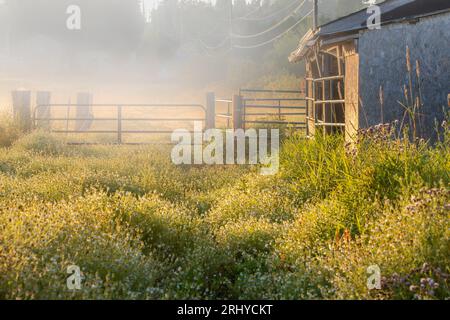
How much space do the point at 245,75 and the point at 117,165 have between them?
110 ft

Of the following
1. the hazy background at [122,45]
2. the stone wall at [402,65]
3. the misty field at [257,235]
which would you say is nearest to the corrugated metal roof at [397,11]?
the stone wall at [402,65]

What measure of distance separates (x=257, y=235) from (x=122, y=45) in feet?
212

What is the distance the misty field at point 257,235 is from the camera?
4.70m

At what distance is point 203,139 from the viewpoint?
15055 mm

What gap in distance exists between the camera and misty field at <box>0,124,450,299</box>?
185 inches

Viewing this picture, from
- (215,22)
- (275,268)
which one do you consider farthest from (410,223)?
(215,22)

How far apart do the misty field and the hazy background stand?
4487 centimetres

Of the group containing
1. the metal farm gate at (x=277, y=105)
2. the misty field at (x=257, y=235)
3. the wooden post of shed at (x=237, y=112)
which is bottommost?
the misty field at (x=257, y=235)

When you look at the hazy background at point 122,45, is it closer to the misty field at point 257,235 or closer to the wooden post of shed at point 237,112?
the wooden post of shed at point 237,112

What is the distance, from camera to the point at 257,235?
6.79 metres

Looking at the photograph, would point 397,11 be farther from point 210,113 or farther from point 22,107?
point 22,107

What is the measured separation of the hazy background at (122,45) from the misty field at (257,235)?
44.9 m
